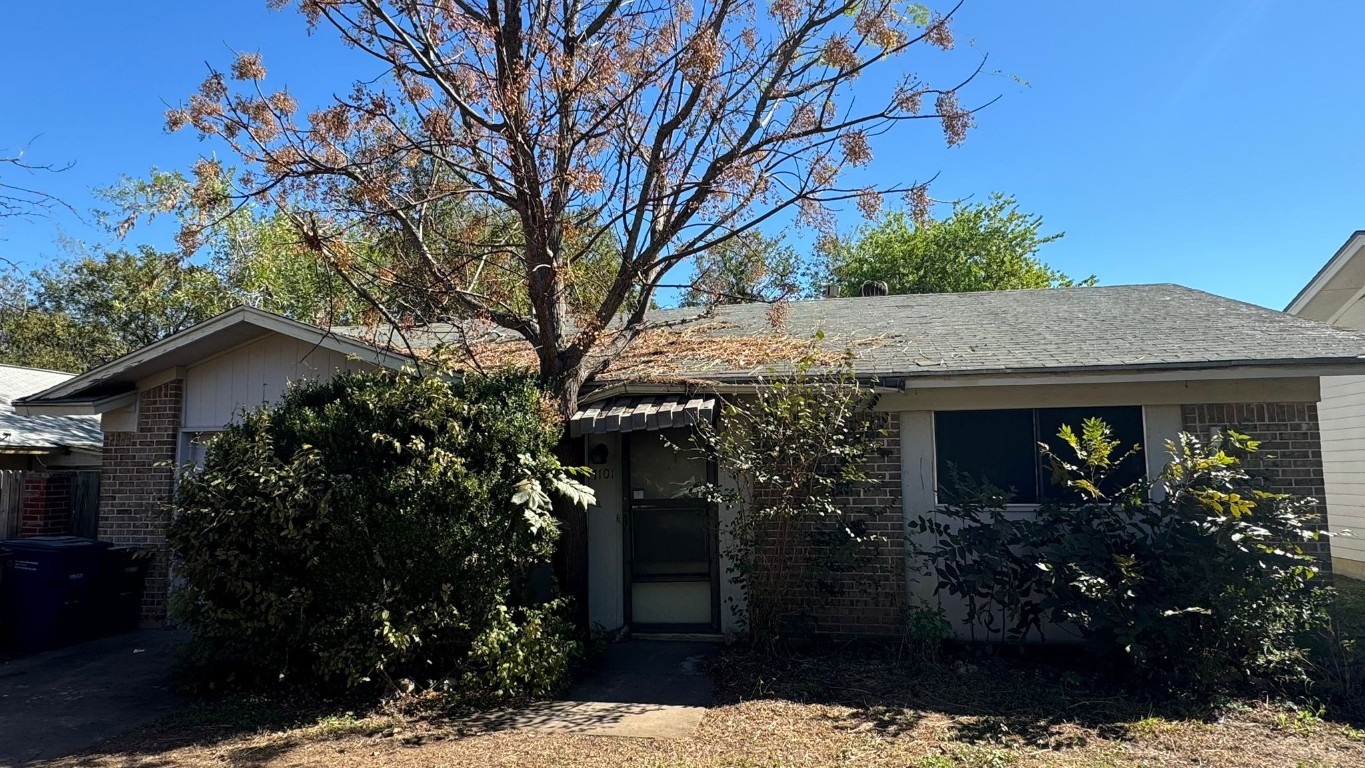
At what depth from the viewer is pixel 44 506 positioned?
956 cm

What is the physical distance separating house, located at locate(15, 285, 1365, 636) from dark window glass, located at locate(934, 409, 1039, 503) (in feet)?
0.06

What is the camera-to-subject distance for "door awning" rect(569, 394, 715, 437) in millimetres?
6715

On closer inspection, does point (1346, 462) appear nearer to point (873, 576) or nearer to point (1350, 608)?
point (1350, 608)

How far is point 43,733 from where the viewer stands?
538 centimetres

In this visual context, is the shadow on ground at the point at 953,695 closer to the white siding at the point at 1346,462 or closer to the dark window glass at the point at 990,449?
the dark window glass at the point at 990,449

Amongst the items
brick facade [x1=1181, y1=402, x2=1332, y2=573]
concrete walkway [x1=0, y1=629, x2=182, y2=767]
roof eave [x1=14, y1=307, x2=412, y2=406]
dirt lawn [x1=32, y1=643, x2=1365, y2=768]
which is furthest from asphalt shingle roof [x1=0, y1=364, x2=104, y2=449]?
Answer: brick facade [x1=1181, y1=402, x2=1332, y2=573]

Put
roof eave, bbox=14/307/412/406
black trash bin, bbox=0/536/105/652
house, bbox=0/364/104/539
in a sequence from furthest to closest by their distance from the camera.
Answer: house, bbox=0/364/104/539 → black trash bin, bbox=0/536/105/652 → roof eave, bbox=14/307/412/406

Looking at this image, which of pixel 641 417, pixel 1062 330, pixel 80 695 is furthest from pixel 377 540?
pixel 1062 330

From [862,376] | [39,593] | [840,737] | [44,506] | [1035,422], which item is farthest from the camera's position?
[44,506]

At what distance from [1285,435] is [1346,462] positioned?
550 cm

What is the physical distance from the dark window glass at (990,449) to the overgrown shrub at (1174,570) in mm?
672

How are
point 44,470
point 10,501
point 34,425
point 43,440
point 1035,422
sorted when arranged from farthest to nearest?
point 34,425 < point 43,440 < point 44,470 < point 10,501 < point 1035,422

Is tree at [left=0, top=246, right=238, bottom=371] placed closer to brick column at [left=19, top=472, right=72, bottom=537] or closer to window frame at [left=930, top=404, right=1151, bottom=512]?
brick column at [left=19, top=472, right=72, bottom=537]

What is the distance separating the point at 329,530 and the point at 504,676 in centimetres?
159
